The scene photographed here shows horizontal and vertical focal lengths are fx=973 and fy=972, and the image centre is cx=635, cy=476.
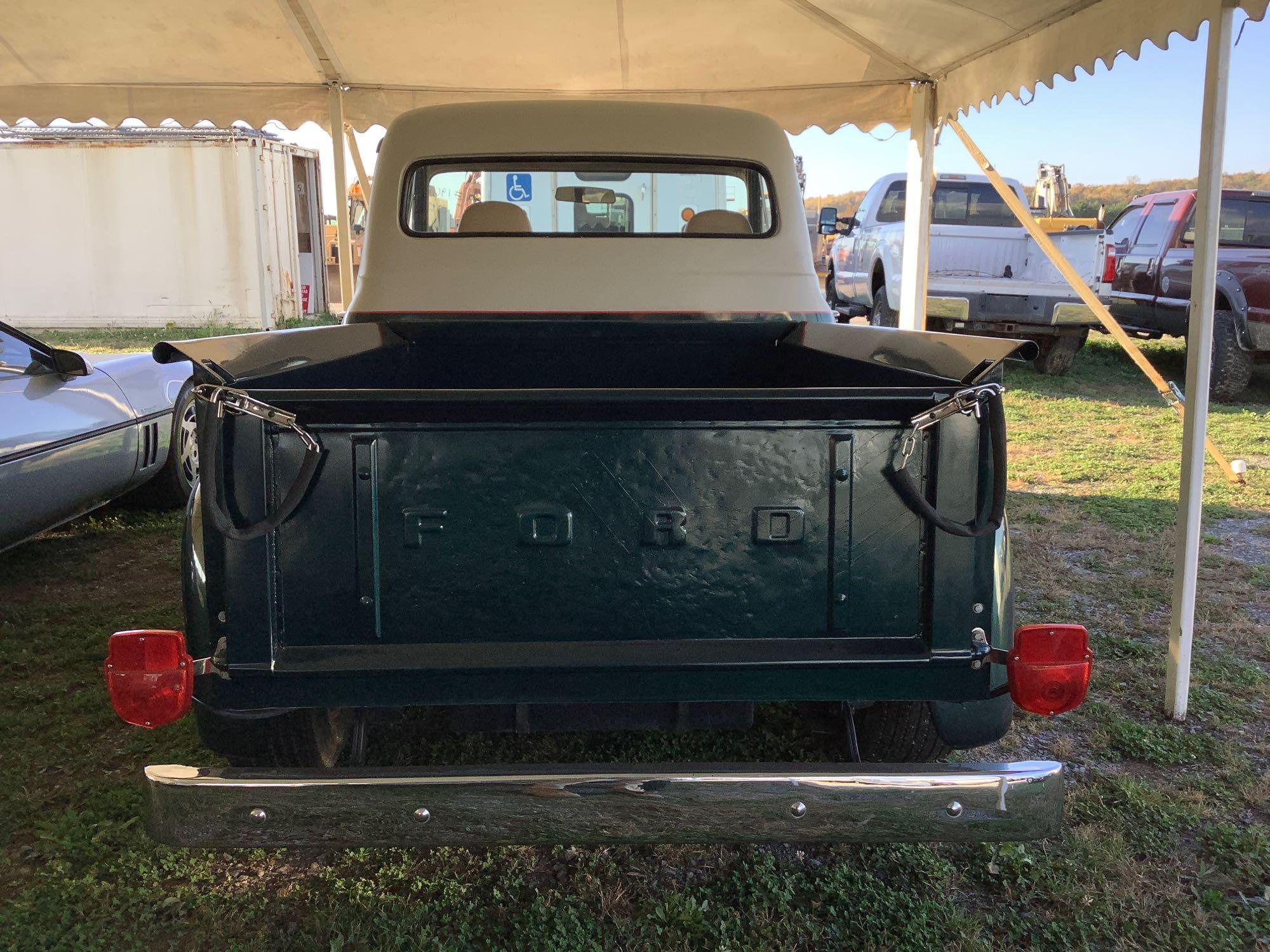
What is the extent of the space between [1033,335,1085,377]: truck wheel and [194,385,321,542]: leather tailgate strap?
10.6m

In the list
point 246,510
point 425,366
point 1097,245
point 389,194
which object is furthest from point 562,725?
point 1097,245

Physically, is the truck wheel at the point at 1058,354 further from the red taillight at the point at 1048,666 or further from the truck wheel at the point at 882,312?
the red taillight at the point at 1048,666

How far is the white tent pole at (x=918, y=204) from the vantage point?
19.5 feet

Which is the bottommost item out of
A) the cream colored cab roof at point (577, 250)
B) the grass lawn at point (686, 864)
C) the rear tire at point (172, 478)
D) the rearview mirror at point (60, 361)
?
the grass lawn at point (686, 864)

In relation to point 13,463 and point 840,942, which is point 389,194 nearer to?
point 13,463

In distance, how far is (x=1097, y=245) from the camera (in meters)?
10.3

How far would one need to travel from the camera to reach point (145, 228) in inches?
614

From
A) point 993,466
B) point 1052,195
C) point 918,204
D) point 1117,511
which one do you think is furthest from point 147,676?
point 1052,195

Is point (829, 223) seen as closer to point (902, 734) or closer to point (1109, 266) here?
point (1109, 266)

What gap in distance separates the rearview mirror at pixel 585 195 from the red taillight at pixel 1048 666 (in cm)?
301

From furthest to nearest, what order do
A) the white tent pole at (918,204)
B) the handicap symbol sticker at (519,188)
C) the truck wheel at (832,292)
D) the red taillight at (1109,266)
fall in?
the truck wheel at (832,292)
the red taillight at (1109,266)
the white tent pole at (918,204)
the handicap symbol sticker at (519,188)

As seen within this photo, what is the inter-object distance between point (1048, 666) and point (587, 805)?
0.99m

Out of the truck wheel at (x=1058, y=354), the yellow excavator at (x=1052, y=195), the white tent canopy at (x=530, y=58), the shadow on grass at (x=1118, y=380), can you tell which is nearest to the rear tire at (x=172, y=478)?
the white tent canopy at (x=530, y=58)

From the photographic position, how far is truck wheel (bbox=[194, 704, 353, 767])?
86.6 inches
